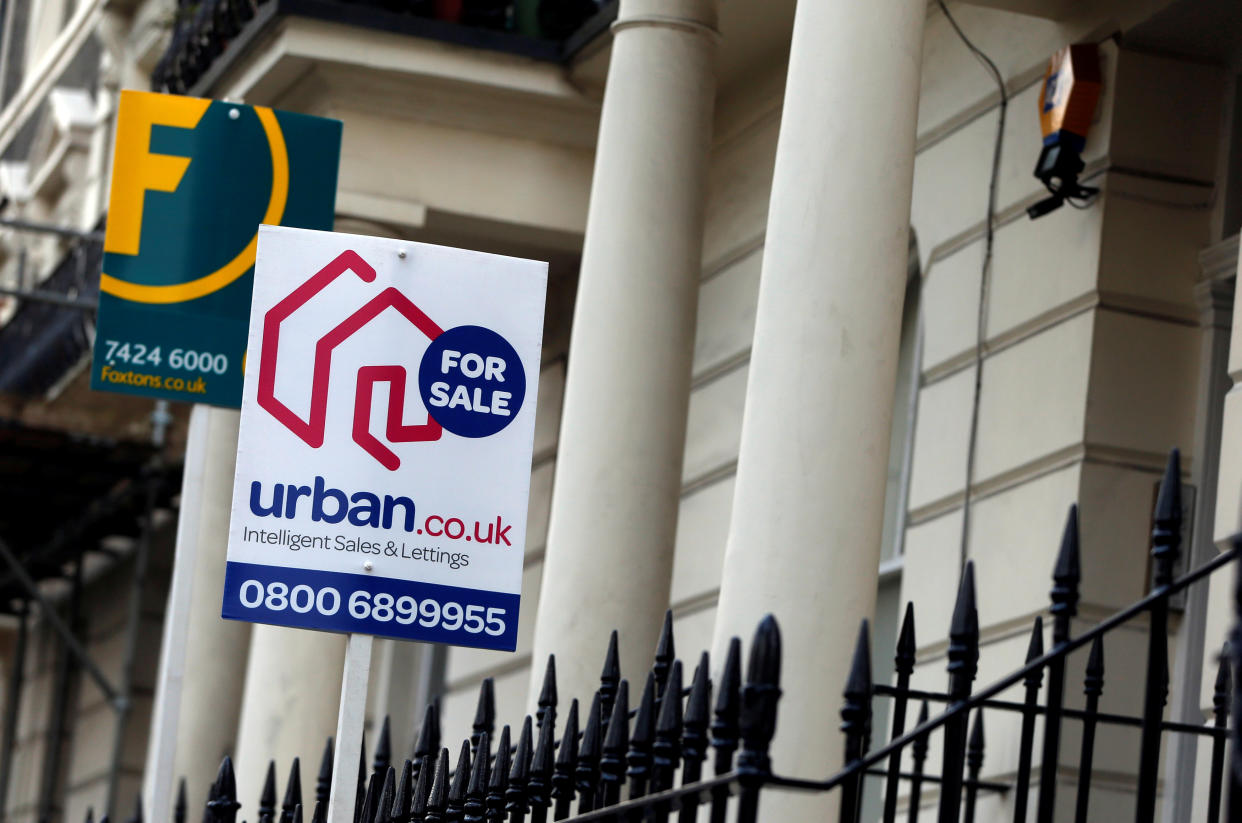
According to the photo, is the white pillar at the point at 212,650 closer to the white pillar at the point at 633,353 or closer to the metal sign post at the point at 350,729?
the white pillar at the point at 633,353

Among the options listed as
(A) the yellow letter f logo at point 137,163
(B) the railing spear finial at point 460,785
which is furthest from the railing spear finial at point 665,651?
(A) the yellow letter f logo at point 137,163

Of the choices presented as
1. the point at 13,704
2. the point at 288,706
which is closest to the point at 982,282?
the point at 288,706

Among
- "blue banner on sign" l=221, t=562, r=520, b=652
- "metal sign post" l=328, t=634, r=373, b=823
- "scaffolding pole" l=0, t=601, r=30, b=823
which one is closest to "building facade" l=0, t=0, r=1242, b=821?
"blue banner on sign" l=221, t=562, r=520, b=652

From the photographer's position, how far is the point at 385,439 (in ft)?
16.3

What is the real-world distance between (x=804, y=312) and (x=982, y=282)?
99.2 inches

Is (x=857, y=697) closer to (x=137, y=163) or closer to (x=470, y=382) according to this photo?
(x=470, y=382)

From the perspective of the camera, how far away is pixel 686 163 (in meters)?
8.69

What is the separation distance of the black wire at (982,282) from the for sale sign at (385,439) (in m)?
3.71

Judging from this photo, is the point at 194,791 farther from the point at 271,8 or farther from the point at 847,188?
the point at 847,188

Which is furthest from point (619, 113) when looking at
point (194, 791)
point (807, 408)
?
point (194, 791)

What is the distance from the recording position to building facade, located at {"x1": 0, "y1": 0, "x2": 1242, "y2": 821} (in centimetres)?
629

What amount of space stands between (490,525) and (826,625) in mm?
1390

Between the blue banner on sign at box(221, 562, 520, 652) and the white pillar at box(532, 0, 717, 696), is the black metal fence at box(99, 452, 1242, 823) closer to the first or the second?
the blue banner on sign at box(221, 562, 520, 652)

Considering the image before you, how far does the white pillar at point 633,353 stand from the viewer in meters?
8.22
